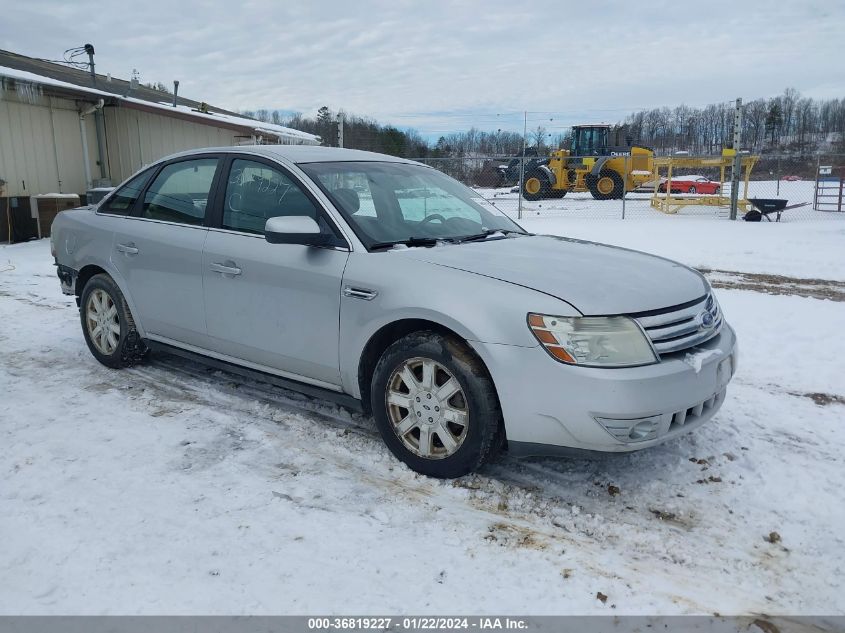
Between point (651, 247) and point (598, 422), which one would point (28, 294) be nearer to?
point (598, 422)

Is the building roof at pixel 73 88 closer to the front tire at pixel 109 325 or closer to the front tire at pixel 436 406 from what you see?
the front tire at pixel 109 325

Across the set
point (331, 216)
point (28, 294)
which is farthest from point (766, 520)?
point (28, 294)

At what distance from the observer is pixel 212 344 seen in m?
4.32

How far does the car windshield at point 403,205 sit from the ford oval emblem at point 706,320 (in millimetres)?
1374

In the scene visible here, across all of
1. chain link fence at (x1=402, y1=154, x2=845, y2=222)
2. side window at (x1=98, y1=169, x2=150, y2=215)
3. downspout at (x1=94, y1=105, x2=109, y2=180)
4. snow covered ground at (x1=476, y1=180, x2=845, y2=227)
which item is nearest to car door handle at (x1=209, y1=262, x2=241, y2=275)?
side window at (x1=98, y1=169, x2=150, y2=215)

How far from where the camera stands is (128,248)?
4.77m

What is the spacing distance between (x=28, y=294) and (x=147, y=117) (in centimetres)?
950

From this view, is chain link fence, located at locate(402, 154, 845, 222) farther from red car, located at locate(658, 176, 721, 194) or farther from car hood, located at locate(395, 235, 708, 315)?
car hood, located at locate(395, 235, 708, 315)

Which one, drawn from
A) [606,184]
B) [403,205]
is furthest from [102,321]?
[606,184]

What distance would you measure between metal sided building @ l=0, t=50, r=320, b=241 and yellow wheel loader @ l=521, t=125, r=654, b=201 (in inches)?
497

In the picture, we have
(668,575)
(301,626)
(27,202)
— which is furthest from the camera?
(27,202)

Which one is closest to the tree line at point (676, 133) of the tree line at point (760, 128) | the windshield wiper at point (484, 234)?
the tree line at point (760, 128)

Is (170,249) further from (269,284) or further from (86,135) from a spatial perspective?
(86,135)

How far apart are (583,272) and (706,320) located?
0.66 metres
